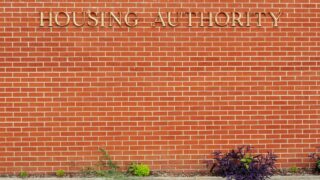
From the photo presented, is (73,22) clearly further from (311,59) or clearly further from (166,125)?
(311,59)

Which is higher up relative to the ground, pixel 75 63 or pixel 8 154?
pixel 75 63

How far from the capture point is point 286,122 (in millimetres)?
7344

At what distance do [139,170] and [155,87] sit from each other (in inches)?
45.5

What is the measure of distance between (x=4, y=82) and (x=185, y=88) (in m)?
2.46

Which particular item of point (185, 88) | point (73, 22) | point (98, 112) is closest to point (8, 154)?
point (98, 112)

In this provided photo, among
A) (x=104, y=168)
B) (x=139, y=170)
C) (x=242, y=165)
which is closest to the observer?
(x=242, y=165)

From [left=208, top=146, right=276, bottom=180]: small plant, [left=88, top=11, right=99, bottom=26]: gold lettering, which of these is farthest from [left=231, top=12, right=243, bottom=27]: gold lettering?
[left=88, top=11, right=99, bottom=26]: gold lettering

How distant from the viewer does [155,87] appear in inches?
283

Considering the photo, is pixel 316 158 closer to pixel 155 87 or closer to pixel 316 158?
pixel 316 158

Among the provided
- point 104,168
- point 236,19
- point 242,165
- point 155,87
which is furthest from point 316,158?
point 104,168

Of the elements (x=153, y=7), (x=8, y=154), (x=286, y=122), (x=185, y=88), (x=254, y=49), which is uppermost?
(x=153, y=7)

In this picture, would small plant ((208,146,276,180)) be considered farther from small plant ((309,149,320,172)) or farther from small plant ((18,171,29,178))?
small plant ((18,171,29,178))

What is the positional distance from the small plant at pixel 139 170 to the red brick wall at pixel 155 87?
0.10 m

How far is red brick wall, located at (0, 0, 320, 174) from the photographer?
7.10m
